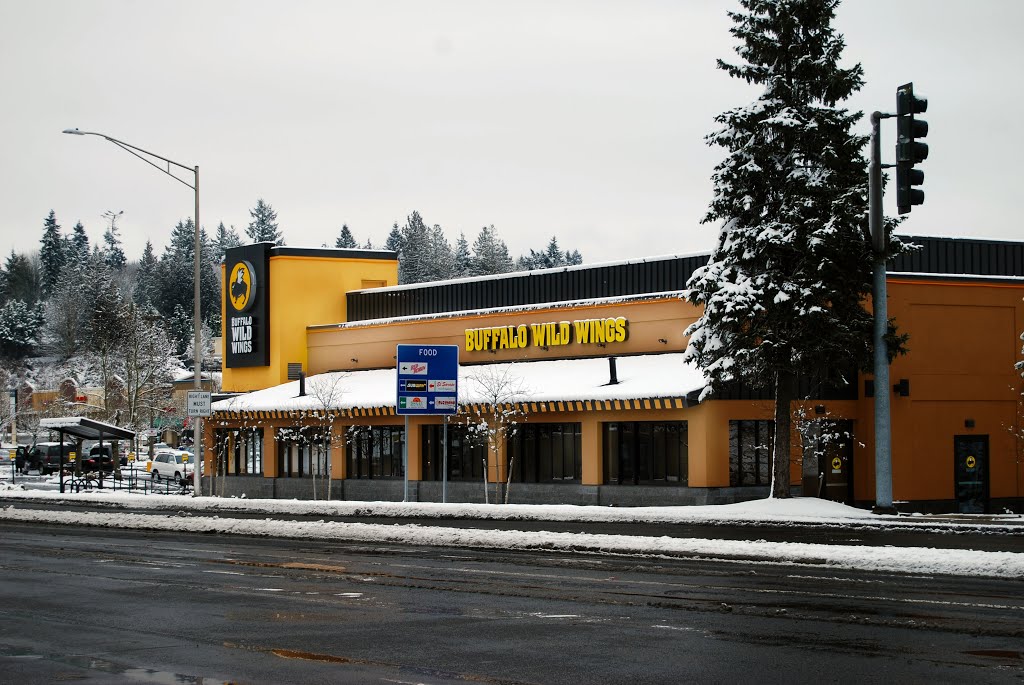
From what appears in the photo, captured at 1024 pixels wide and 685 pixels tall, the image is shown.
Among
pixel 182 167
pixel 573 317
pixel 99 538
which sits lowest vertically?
pixel 99 538

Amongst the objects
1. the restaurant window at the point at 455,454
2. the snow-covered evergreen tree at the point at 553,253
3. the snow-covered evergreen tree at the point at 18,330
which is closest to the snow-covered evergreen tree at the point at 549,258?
the snow-covered evergreen tree at the point at 553,253

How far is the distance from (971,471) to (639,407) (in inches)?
416

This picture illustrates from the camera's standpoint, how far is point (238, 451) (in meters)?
53.3

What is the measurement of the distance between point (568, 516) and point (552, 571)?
13.0 m

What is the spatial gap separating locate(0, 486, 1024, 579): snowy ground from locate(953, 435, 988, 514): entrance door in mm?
7004

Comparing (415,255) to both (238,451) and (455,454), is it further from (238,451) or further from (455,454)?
(455,454)

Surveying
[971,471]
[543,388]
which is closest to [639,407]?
[543,388]

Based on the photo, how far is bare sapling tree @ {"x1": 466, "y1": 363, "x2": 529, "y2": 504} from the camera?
132ft

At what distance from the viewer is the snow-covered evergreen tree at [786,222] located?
32.3 m

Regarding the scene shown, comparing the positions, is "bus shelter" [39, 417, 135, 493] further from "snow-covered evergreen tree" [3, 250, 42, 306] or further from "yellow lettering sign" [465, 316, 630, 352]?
"snow-covered evergreen tree" [3, 250, 42, 306]

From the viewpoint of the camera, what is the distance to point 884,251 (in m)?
28.9

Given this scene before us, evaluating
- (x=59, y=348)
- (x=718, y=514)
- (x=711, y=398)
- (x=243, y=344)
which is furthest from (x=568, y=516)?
(x=59, y=348)

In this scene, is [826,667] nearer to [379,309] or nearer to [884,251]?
[884,251]

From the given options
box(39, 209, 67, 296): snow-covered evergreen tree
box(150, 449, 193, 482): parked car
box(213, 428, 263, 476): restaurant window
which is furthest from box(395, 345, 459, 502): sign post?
box(39, 209, 67, 296): snow-covered evergreen tree
